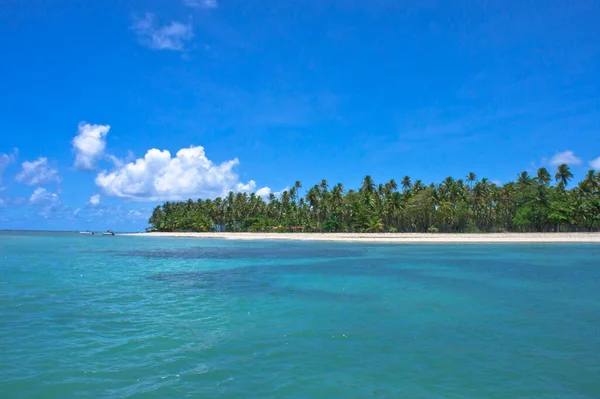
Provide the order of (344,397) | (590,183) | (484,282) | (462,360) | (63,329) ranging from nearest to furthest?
1. (344,397)
2. (462,360)
3. (63,329)
4. (484,282)
5. (590,183)

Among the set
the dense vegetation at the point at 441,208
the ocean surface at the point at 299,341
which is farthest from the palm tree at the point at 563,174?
the ocean surface at the point at 299,341

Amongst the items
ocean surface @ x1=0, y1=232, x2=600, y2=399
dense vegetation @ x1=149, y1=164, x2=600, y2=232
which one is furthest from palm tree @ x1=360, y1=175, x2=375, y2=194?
ocean surface @ x1=0, y1=232, x2=600, y2=399

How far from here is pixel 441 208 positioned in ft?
299

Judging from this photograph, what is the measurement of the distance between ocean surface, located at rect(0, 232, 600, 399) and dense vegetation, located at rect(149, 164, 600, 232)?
73851 mm

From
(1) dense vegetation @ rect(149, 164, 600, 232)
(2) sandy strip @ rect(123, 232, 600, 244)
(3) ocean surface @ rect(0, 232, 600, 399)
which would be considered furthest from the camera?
(1) dense vegetation @ rect(149, 164, 600, 232)

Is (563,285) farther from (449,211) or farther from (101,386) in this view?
(449,211)

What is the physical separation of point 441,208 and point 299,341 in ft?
287

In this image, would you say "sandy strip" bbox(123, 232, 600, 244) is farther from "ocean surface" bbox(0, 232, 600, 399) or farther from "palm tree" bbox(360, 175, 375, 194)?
"ocean surface" bbox(0, 232, 600, 399)

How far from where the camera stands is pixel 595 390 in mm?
7398

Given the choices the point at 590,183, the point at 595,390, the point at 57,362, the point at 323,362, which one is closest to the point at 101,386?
the point at 57,362

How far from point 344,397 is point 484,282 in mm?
17860

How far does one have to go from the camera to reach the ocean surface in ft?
24.7

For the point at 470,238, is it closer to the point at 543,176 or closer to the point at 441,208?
the point at 441,208

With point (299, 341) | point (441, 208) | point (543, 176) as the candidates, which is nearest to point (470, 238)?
point (441, 208)
